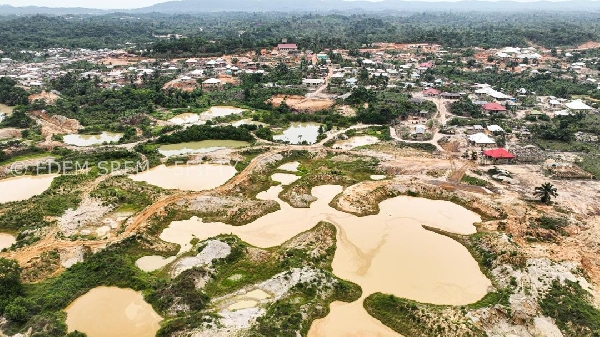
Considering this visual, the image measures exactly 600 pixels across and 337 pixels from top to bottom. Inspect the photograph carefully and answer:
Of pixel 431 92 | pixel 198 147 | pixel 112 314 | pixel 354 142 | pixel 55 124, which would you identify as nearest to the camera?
pixel 112 314

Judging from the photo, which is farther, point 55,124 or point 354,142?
point 55,124

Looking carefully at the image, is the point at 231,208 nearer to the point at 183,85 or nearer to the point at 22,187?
the point at 22,187

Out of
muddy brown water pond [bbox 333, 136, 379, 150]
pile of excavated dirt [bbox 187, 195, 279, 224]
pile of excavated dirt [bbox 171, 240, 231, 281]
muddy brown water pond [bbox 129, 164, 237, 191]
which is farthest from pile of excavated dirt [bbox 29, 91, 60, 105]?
pile of excavated dirt [bbox 171, 240, 231, 281]

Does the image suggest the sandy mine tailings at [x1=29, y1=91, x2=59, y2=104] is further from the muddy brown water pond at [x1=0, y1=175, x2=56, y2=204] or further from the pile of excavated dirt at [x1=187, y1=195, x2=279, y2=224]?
the pile of excavated dirt at [x1=187, y1=195, x2=279, y2=224]

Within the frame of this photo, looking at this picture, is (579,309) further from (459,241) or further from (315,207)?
(315,207)

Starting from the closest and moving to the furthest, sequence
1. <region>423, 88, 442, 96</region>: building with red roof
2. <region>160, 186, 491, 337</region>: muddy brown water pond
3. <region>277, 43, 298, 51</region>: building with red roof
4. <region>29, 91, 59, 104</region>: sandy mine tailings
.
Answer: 1. <region>160, 186, 491, 337</region>: muddy brown water pond
2. <region>29, 91, 59, 104</region>: sandy mine tailings
3. <region>423, 88, 442, 96</region>: building with red roof
4. <region>277, 43, 298, 51</region>: building with red roof

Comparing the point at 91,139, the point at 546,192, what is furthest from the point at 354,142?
the point at 91,139
